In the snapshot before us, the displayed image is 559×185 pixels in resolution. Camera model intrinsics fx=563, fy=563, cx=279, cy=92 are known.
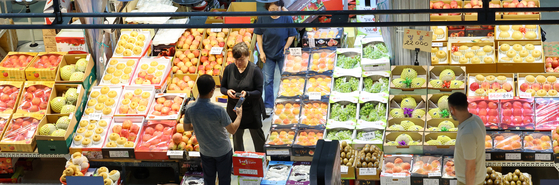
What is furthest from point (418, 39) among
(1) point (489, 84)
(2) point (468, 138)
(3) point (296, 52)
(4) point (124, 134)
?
(4) point (124, 134)

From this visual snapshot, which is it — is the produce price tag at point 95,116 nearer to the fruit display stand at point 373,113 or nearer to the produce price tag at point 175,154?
the produce price tag at point 175,154

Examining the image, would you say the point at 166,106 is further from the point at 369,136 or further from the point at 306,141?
the point at 369,136

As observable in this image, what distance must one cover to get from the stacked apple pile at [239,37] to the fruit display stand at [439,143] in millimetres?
3071

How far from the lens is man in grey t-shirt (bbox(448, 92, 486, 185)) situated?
359 cm

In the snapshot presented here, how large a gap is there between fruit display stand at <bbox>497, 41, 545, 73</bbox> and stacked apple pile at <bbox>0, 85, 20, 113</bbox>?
16.9 ft

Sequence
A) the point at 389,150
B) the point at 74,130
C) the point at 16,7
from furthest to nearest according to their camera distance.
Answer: the point at 16,7 → the point at 74,130 → the point at 389,150

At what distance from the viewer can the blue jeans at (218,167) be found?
4348mm

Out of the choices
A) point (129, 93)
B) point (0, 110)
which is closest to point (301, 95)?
point (129, 93)

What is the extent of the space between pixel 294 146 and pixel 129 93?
1.95 metres

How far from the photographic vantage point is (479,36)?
670cm

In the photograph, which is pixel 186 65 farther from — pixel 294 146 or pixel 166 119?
pixel 294 146

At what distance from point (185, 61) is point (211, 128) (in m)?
3.12

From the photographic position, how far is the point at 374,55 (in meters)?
6.07

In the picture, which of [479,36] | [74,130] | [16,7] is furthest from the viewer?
[16,7]
